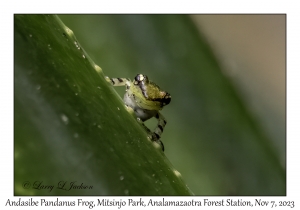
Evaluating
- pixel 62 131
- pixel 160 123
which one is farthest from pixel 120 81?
pixel 62 131

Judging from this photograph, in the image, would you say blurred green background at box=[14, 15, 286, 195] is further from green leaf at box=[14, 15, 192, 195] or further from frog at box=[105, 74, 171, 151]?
green leaf at box=[14, 15, 192, 195]

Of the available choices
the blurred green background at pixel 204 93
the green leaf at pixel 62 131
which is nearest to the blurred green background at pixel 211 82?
the blurred green background at pixel 204 93

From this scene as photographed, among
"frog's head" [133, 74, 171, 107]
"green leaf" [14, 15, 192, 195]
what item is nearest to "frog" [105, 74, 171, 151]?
"frog's head" [133, 74, 171, 107]

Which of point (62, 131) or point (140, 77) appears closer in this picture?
point (62, 131)

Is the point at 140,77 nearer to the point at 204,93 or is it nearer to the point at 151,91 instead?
the point at 151,91
